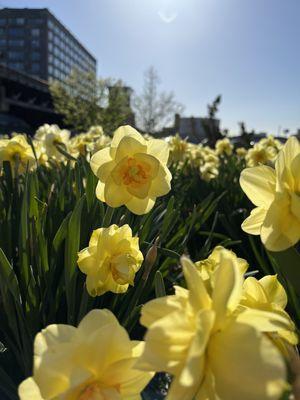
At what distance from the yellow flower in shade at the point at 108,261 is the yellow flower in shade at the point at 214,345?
1.58 ft

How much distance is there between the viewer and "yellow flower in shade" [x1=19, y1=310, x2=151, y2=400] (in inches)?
20.0

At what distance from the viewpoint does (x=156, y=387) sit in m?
A: 1.23

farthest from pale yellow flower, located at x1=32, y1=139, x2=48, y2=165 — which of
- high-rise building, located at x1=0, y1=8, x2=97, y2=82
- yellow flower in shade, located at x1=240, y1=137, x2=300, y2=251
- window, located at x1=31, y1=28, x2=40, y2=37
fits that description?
window, located at x1=31, y1=28, x2=40, y2=37

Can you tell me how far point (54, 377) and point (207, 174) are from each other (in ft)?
10.8

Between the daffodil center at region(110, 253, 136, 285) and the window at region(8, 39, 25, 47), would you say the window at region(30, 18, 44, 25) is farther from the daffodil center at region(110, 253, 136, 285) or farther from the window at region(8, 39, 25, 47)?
the daffodil center at region(110, 253, 136, 285)

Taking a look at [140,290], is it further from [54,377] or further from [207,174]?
[207,174]

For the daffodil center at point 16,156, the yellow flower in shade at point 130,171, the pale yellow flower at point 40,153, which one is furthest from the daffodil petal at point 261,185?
the pale yellow flower at point 40,153

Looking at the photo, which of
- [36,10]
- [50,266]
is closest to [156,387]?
[50,266]

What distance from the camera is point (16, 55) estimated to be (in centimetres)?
10162

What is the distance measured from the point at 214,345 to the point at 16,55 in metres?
111

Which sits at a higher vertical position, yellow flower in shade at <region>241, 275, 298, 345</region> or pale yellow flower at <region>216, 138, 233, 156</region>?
pale yellow flower at <region>216, 138, 233, 156</region>

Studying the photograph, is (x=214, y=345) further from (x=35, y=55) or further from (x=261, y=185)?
(x=35, y=55)

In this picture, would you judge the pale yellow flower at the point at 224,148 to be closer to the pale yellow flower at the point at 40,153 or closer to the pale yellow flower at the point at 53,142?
the pale yellow flower at the point at 53,142

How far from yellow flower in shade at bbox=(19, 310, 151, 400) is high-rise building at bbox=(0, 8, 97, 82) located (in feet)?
327
